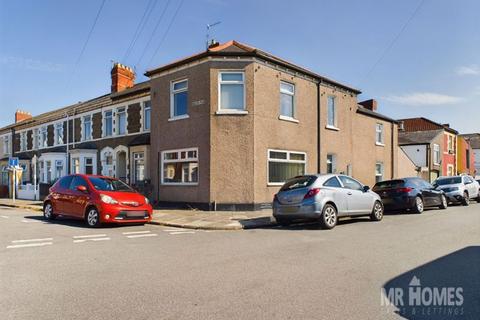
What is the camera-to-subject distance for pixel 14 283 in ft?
17.4

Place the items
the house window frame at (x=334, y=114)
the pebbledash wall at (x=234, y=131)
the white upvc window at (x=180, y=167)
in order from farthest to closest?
the house window frame at (x=334, y=114), the white upvc window at (x=180, y=167), the pebbledash wall at (x=234, y=131)

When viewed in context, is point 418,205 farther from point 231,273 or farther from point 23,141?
point 23,141

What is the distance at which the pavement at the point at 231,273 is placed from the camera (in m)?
4.27

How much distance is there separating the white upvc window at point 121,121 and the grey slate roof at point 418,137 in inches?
1080

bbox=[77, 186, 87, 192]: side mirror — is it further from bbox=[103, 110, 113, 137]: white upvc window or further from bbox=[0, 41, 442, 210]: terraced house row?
bbox=[103, 110, 113, 137]: white upvc window

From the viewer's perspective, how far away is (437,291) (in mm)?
4875

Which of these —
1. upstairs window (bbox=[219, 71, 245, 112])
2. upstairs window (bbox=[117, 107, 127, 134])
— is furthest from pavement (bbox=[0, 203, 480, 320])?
upstairs window (bbox=[117, 107, 127, 134])

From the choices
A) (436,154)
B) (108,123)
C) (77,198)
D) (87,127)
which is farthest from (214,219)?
(436,154)

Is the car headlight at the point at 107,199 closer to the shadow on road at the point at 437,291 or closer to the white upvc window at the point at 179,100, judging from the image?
the white upvc window at the point at 179,100

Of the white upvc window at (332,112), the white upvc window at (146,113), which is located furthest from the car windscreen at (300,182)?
the white upvc window at (146,113)

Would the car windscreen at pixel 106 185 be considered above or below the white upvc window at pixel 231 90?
below

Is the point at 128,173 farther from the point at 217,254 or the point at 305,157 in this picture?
the point at 217,254

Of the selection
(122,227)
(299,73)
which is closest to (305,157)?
(299,73)

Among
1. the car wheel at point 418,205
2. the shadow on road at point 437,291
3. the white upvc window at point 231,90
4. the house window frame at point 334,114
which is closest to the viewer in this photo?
the shadow on road at point 437,291
